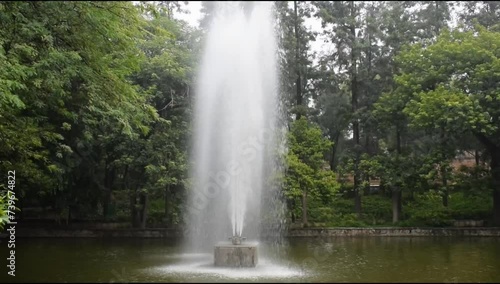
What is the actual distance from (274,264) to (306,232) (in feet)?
42.7

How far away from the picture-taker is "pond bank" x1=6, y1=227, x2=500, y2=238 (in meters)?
24.5

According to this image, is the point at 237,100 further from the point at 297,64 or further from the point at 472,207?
the point at 472,207

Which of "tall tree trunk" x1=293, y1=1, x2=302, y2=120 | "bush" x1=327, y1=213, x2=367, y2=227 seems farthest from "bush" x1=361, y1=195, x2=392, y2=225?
"tall tree trunk" x1=293, y1=1, x2=302, y2=120

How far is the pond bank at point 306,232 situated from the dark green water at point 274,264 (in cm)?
410

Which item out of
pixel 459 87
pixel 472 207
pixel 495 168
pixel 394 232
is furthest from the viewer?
pixel 472 207

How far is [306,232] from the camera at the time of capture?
86.2ft

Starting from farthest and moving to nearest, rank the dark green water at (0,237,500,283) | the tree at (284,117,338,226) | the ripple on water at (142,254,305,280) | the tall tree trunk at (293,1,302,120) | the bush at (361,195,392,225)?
1. the tall tree trunk at (293,1,302,120)
2. the bush at (361,195,392,225)
3. the tree at (284,117,338,226)
4. the ripple on water at (142,254,305,280)
5. the dark green water at (0,237,500,283)

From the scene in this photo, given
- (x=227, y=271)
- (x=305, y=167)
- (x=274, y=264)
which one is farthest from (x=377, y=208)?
(x=227, y=271)

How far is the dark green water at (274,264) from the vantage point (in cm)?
1106

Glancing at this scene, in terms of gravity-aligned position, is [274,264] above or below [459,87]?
below

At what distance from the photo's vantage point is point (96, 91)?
13.3m

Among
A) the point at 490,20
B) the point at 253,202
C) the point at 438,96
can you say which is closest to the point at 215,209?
the point at 253,202

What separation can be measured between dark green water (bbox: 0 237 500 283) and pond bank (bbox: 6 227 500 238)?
410 centimetres

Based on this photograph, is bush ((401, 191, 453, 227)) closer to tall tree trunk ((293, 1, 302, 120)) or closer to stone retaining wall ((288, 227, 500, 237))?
stone retaining wall ((288, 227, 500, 237))
